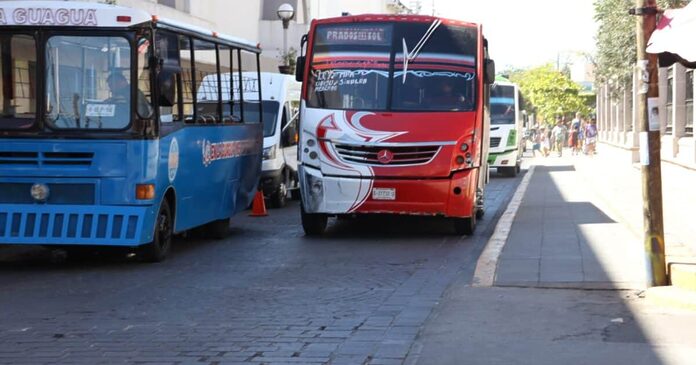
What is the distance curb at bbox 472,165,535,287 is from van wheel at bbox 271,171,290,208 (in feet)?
14.4

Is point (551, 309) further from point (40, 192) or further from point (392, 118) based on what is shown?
point (392, 118)

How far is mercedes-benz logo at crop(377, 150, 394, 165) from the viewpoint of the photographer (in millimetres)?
15008

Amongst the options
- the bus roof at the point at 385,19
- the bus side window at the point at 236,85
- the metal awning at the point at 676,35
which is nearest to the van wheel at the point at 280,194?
the bus side window at the point at 236,85

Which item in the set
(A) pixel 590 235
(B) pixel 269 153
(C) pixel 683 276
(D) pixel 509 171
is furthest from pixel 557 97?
(C) pixel 683 276

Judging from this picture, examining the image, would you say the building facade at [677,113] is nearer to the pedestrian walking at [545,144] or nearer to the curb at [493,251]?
the curb at [493,251]

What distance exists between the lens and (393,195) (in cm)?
1501

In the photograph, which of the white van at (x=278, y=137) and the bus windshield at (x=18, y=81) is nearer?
the bus windshield at (x=18, y=81)

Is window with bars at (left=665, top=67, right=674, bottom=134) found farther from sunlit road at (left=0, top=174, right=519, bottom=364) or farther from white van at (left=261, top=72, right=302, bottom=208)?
sunlit road at (left=0, top=174, right=519, bottom=364)

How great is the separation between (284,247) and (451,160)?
8.41 ft

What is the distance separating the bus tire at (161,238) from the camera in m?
12.6

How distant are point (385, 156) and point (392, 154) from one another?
100 mm

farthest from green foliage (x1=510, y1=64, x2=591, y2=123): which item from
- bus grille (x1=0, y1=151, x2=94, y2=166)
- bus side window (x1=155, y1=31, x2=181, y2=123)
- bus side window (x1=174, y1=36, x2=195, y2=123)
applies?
bus grille (x1=0, y1=151, x2=94, y2=166)

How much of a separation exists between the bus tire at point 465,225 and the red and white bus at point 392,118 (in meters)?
0.02

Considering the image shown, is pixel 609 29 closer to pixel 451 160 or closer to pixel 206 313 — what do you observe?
pixel 451 160
